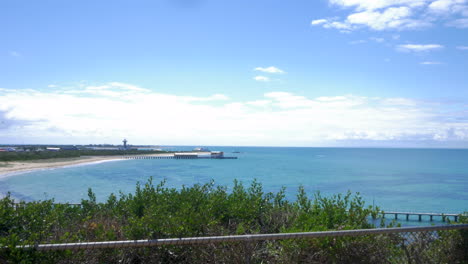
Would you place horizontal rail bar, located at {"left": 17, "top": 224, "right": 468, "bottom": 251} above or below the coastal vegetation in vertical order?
above

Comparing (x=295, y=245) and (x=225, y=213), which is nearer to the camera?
(x=295, y=245)

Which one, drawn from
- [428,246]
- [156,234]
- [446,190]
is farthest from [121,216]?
[446,190]

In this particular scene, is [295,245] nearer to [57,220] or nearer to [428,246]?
[428,246]

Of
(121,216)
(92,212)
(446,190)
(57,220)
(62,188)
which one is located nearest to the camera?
(57,220)

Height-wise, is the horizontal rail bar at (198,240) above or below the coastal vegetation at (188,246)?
above

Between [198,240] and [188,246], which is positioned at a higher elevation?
[198,240]

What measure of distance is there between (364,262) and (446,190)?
4892cm

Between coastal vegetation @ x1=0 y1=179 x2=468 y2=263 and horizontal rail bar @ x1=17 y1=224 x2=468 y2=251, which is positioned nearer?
horizontal rail bar @ x1=17 y1=224 x2=468 y2=251

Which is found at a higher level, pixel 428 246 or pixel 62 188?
pixel 428 246

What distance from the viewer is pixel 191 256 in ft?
14.5

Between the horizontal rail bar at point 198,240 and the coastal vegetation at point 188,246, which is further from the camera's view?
the coastal vegetation at point 188,246

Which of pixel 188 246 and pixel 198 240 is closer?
pixel 198 240

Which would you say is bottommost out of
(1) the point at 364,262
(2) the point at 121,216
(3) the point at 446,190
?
(3) the point at 446,190

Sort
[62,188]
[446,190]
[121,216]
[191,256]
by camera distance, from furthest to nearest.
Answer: [446,190]
[62,188]
[121,216]
[191,256]
